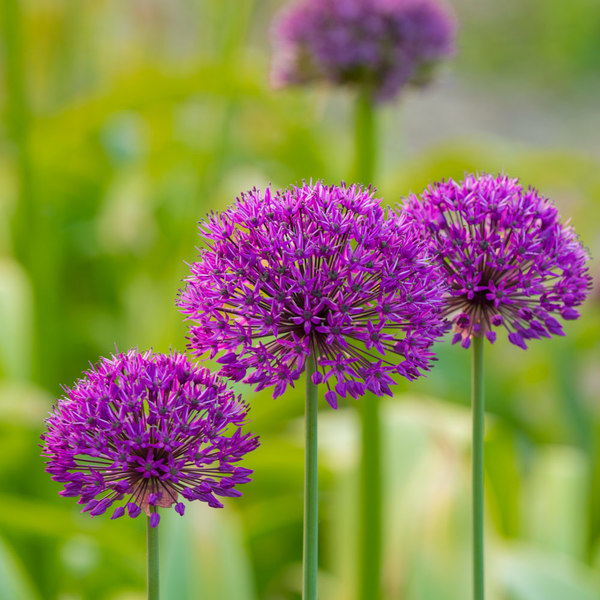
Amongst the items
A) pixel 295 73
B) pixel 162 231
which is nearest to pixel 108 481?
pixel 295 73

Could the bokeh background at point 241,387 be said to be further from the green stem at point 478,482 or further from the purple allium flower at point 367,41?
the green stem at point 478,482

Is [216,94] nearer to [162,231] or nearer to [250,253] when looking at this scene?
[162,231]

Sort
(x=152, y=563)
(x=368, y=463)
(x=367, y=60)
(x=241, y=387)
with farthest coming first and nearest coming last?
1. (x=241, y=387)
2. (x=368, y=463)
3. (x=367, y=60)
4. (x=152, y=563)

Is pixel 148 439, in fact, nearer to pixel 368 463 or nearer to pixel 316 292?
pixel 316 292

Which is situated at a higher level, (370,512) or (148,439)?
(148,439)

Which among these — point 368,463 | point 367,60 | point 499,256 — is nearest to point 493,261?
point 499,256

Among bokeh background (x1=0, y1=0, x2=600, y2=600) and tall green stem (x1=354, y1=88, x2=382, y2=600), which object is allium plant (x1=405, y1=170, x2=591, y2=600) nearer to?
tall green stem (x1=354, y1=88, x2=382, y2=600)

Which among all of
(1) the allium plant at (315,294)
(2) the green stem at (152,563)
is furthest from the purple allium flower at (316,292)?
(2) the green stem at (152,563)
